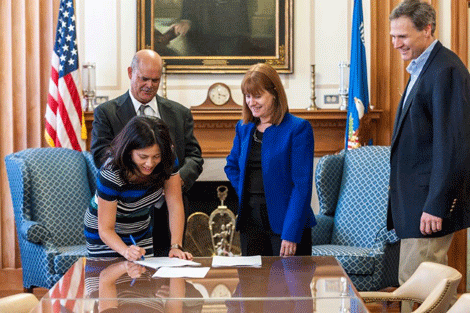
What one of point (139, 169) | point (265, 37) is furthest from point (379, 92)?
point (139, 169)

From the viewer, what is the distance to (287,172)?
342cm

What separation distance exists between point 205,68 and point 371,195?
2021 millimetres

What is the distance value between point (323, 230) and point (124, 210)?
8.75 feet

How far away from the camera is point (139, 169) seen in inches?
121

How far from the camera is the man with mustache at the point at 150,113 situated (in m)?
4.04

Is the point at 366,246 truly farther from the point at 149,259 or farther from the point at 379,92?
the point at 149,259

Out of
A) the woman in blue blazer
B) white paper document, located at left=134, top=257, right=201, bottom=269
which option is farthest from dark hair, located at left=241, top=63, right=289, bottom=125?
white paper document, located at left=134, top=257, right=201, bottom=269

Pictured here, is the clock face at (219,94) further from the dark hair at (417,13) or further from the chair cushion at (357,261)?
the dark hair at (417,13)

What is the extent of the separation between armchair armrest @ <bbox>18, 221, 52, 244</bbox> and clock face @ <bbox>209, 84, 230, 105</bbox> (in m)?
2.06

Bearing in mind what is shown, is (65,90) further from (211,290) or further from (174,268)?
(211,290)

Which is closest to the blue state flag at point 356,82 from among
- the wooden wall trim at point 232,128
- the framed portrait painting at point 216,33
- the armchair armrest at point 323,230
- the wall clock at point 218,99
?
the wooden wall trim at point 232,128

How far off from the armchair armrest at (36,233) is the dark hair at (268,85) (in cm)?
237

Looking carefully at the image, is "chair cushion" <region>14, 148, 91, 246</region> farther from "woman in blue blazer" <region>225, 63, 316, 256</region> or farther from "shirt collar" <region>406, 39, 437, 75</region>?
"shirt collar" <region>406, 39, 437, 75</region>

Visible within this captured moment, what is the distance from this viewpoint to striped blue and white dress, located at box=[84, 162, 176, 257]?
120 inches
